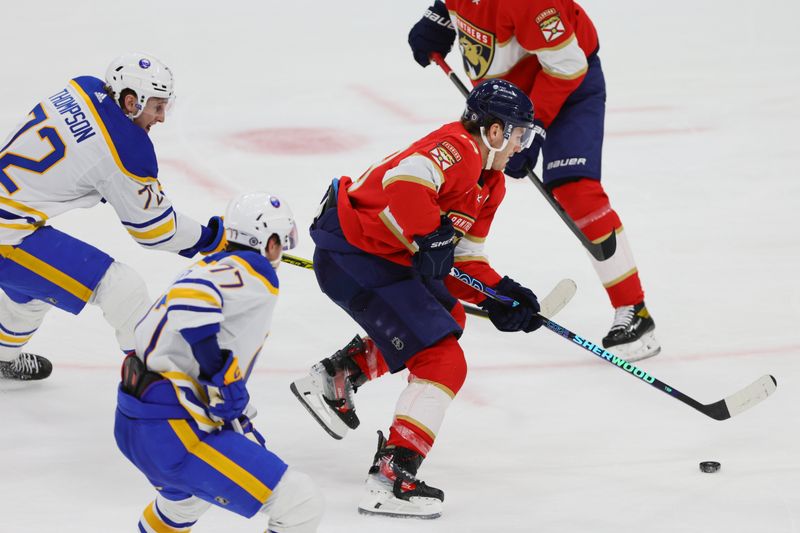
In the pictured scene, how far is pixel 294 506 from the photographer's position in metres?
2.77

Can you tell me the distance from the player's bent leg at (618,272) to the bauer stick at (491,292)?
7.3 inches

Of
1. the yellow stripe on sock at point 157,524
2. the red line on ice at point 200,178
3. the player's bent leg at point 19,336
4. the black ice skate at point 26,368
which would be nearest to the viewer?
the yellow stripe on sock at point 157,524

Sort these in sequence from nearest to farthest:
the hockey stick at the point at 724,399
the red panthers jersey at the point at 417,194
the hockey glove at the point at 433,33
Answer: the red panthers jersey at the point at 417,194 < the hockey stick at the point at 724,399 < the hockey glove at the point at 433,33

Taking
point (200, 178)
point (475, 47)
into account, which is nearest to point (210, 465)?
point (475, 47)

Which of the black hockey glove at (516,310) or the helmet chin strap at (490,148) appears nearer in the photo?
the helmet chin strap at (490,148)

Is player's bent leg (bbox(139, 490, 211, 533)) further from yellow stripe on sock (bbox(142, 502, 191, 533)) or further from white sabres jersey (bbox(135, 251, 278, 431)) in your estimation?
white sabres jersey (bbox(135, 251, 278, 431))

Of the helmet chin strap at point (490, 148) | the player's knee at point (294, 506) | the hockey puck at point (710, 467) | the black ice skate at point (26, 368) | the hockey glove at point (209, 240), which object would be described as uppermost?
the helmet chin strap at point (490, 148)

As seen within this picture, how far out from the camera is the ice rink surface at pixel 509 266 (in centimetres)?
348

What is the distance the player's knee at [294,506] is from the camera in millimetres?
2773

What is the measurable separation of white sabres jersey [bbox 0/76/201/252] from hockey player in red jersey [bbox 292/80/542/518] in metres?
0.56

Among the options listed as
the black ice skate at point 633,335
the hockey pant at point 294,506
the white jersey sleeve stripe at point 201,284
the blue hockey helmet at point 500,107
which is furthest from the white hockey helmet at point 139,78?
the black ice skate at point 633,335

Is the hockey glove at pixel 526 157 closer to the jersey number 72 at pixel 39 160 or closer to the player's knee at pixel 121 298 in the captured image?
the player's knee at pixel 121 298

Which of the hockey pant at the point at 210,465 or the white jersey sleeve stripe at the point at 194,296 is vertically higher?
the white jersey sleeve stripe at the point at 194,296

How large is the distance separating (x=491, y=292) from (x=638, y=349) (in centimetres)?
91
